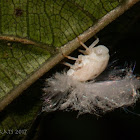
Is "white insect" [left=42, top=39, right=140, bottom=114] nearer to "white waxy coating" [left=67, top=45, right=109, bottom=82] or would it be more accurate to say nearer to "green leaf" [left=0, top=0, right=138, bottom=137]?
"white waxy coating" [left=67, top=45, right=109, bottom=82]

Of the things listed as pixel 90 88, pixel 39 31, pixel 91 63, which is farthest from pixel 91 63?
pixel 39 31

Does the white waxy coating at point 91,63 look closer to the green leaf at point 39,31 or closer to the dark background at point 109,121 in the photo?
the dark background at point 109,121

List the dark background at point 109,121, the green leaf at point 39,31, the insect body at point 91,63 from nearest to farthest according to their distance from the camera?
the green leaf at point 39,31 → the insect body at point 91,63 → the dark background at point 109,121

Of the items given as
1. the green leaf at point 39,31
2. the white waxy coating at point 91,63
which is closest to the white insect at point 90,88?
the white waxy coating at point 91,63

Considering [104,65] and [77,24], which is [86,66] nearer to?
[104,65]

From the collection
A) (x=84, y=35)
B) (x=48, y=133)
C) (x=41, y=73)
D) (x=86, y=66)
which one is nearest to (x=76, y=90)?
(x=86, y=66)

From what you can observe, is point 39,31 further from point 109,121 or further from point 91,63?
point 109,121

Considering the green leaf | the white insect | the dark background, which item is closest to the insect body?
the white insect

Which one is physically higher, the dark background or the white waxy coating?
the white waxy coating
